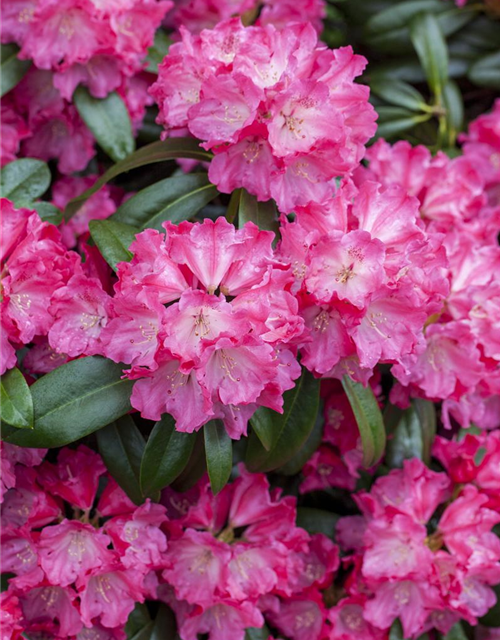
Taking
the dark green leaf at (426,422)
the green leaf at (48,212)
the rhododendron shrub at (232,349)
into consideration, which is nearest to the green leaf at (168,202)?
the rhododendron shrub at (232,349)

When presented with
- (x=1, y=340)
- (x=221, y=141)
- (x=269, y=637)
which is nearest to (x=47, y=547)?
(x=1, y=340)

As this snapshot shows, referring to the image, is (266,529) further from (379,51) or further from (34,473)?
(379,51)

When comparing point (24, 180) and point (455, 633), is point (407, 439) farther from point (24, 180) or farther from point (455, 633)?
point (24, 180)

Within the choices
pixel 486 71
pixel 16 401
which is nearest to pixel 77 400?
pixel 16 401

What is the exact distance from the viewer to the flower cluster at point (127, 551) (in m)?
1.29

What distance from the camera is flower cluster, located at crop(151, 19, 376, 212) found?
3.88ft

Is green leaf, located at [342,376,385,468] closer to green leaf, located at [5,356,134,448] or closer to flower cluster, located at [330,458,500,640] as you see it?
flower cluster, located at [330,458,500,640]

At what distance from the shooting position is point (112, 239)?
127 centimetres

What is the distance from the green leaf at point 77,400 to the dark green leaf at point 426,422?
612mm

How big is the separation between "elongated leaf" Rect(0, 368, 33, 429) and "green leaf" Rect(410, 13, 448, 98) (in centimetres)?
127

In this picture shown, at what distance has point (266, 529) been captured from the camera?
1417 mm

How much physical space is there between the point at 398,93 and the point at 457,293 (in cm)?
73

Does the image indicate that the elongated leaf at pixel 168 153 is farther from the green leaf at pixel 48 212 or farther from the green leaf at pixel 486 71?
the green leaf at pixel 486 71

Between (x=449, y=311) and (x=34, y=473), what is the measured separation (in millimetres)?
758
